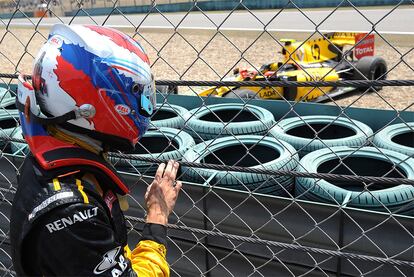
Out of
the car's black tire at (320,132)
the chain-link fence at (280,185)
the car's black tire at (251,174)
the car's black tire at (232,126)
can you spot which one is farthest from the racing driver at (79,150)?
the car's black tire at (320,132)

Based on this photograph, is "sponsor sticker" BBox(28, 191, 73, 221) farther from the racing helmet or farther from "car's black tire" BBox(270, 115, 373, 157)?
"car's black tire" BBox(270, 115, 373, 157)

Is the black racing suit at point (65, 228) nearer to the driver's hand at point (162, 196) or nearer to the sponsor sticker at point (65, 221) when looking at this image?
the sponsor sticker at point (65, 221)

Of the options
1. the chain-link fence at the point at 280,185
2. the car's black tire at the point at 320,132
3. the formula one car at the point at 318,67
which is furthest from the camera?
the formula one car at the point at 318,67

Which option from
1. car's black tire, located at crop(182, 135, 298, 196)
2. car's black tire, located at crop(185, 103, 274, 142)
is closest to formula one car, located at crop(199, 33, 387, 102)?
car's black tire, located at crop(185, 103, 274, 142)

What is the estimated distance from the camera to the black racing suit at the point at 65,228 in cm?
117

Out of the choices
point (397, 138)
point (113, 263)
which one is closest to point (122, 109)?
point (113, 263)

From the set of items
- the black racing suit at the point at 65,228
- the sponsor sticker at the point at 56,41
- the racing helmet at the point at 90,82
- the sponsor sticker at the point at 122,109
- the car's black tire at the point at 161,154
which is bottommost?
the car's black tire at the point at 161,154

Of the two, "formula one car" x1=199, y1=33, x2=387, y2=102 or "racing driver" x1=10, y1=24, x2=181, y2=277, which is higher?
"racing driver" x1=10, y1=24, x2=181, y2=277

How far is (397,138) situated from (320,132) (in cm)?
59

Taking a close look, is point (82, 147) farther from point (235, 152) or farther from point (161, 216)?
point (235, 152)

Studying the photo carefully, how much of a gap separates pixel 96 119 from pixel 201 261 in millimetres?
1136

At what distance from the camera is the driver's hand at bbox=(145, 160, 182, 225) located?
1469mm

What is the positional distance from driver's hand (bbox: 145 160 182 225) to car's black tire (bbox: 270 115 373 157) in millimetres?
1236

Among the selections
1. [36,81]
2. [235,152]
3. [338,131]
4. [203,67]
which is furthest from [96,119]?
[203,67]
